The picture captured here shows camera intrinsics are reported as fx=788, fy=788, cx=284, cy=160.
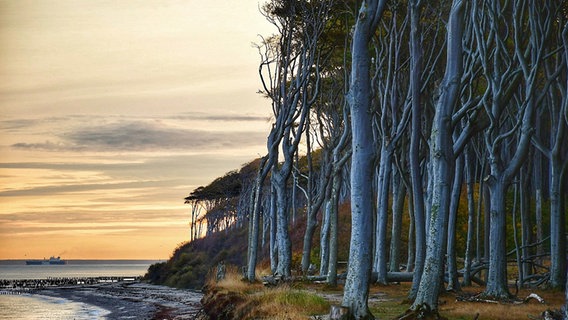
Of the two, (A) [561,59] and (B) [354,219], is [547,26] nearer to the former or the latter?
(A) [561,59]

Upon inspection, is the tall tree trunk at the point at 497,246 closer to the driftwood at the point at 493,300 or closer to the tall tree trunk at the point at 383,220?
the driftwood at the point at 493,300

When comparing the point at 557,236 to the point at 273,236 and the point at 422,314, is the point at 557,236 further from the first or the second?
the point at 273,236

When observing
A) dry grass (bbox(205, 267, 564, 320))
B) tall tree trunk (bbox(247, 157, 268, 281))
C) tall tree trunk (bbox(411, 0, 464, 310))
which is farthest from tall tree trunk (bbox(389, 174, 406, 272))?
tall tree trunk (bbox(411, 0, 464, 310))

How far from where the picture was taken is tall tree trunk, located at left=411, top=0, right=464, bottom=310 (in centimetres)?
1791

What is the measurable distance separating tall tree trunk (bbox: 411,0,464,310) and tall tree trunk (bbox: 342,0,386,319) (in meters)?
1.35

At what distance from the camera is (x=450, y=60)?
19047 millimetres

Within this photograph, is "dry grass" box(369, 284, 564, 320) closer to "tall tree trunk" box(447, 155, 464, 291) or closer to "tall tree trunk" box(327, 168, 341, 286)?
"tall tree trunk" box(447, 155, 464, 291)

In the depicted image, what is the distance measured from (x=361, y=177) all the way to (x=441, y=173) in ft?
6.32

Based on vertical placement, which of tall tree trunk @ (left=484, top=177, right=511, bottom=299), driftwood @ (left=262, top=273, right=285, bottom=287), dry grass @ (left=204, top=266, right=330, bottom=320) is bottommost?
dry grass @ (left=204, top=266, right=330, bottom=320)

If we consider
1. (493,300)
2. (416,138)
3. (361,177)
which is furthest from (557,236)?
(361,177)

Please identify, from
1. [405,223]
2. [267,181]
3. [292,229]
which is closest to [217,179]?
[267,181]

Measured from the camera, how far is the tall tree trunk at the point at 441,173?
58.7 feet

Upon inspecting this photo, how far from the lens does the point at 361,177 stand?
18078mm

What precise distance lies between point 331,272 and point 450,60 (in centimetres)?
1341
